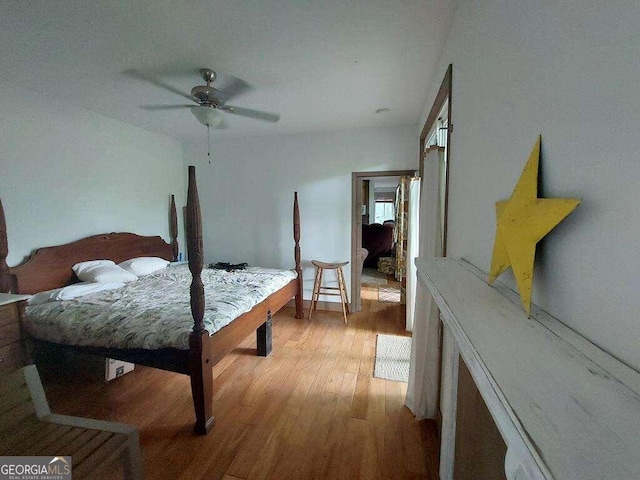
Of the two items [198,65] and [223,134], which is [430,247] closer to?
[198,65]

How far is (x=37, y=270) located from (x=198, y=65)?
2288 mm

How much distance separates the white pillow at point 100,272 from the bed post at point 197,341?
149cm

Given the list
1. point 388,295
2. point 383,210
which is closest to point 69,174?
point 388,295

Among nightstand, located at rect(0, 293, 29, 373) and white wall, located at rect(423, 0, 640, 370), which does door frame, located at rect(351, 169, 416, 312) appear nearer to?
white wall, located at rect(423, 0, 640, 370)

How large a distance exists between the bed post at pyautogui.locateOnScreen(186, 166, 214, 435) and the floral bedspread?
0.09 metres

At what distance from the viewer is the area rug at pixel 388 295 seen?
4.07m

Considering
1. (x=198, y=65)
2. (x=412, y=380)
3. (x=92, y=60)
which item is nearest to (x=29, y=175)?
(x=92, y=60)

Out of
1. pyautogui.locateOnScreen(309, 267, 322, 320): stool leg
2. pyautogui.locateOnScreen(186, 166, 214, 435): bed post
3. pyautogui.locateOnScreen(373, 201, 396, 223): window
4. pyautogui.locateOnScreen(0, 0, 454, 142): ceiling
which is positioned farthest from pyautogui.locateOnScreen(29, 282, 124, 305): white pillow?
pyautogui.locateOnScreen(373, 201, 396, 223): window

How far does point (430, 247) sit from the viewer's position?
1.80 meters

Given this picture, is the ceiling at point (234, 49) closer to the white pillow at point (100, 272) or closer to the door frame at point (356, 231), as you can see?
the door frame at point (356, 231)

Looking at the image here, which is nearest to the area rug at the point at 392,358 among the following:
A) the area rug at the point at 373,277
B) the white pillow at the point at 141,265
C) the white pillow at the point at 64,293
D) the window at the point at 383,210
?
the area rug at the point at 373,277

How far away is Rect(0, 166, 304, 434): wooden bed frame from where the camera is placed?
161 cm

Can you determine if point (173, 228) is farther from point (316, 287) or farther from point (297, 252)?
point (316, 287)

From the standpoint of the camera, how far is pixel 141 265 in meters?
2.96
